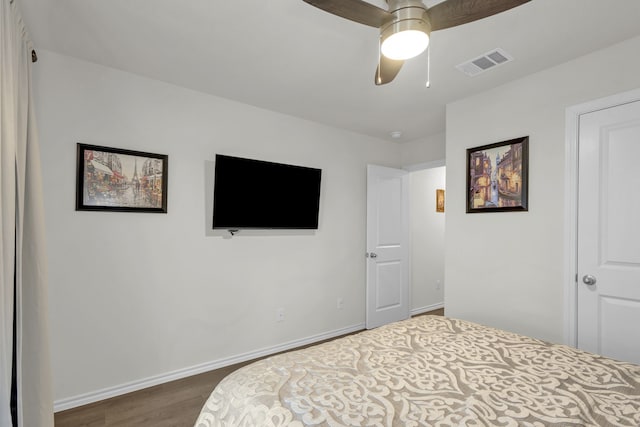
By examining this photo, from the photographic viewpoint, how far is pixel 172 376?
8.85ft

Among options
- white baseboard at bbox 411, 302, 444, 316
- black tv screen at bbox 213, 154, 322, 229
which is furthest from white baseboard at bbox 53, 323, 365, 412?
white baseboard at bbox 411, 302, 444, 316

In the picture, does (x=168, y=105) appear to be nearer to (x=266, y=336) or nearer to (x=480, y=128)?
(x=266, y=336)

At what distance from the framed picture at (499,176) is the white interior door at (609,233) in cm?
35

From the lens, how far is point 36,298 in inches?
68.2

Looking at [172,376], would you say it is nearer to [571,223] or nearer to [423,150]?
[571,223]

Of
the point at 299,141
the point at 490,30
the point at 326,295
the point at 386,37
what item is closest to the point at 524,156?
the point at 490,30

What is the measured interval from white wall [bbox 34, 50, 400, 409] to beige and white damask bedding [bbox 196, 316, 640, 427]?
5.25ft

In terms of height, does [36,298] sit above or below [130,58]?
below

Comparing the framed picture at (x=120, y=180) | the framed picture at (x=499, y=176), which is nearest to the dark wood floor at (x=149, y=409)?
the framed picture at (x=120, y=180)

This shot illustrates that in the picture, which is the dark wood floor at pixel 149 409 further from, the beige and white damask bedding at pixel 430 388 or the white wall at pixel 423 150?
the white wall at pixel 423 150

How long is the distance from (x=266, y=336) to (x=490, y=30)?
3078 millimetres

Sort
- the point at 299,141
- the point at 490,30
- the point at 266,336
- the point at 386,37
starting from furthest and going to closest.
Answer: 1. the point at 299,141
2. the point at 266,336
3. the point at 490,30
4. the point at 386,37

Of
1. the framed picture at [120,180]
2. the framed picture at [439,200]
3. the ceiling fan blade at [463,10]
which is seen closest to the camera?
the ceiling fan blade at [463,10]

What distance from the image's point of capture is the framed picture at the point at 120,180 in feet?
7.70
